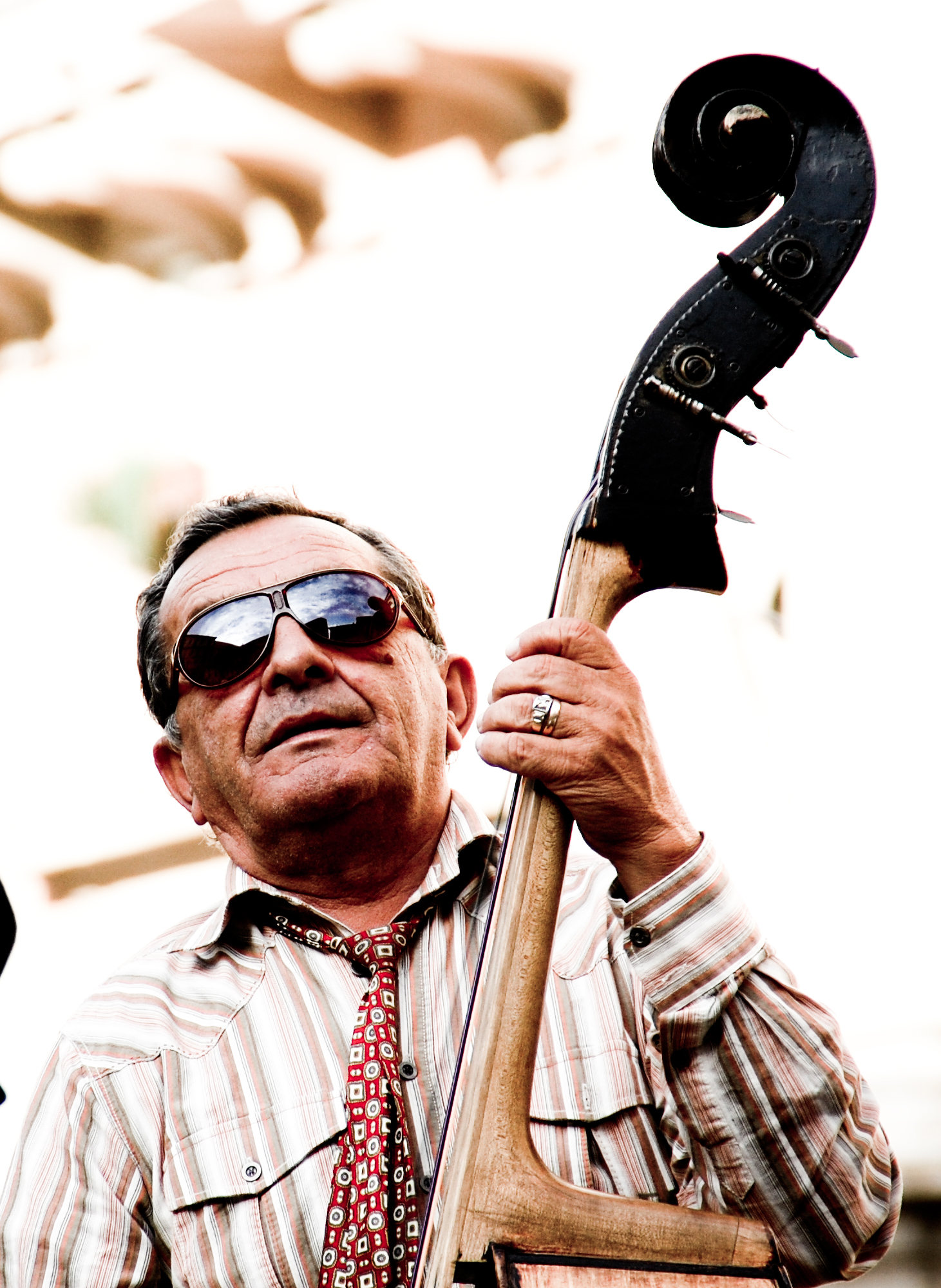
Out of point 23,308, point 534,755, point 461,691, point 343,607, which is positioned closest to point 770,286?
point 534,755

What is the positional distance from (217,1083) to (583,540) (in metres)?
0.90

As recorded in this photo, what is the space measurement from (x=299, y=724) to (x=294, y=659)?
0.10 metres

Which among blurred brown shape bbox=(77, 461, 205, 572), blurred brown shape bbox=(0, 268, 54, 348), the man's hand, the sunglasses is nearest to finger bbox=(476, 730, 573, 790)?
the man's hand

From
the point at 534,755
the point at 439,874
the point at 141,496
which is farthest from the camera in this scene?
the point at 141,496

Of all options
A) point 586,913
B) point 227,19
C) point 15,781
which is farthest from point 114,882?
point 586,913

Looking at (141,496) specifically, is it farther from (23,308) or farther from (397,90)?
(397,90)

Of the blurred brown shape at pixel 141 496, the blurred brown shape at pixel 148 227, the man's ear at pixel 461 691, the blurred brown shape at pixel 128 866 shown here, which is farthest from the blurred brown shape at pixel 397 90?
the man's ear at pixel 461 691

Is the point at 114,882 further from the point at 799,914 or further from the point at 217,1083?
the point at 217,1083

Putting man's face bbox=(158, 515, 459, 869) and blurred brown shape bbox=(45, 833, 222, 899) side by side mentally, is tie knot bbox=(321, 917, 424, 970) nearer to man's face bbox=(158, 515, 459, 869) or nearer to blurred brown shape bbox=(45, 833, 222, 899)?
man's face bbox=(158, 515, 459, 869)

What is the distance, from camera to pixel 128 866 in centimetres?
489

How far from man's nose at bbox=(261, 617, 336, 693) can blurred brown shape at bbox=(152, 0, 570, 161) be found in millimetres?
3154

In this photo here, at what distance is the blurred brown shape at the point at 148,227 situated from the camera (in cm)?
489

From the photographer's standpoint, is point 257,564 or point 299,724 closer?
point 299,724

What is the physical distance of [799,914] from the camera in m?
4.25
